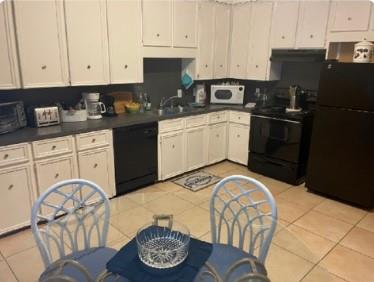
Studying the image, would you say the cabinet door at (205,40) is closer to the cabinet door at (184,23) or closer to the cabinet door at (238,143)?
the cabinet door at (184,23)

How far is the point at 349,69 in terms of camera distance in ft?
10.4

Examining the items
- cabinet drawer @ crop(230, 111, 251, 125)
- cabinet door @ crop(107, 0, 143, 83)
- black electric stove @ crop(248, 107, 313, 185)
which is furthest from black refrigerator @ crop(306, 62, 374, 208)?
cabinet door @ crop(107, 0, 143, 83)

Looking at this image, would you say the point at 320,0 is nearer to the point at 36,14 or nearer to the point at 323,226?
the point at 323,226

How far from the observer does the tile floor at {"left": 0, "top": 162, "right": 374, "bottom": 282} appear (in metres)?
2.35

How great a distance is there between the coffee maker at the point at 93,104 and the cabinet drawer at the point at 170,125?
2.45 ft

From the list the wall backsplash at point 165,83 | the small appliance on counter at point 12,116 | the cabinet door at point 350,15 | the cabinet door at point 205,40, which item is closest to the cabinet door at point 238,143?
the wall backsplash at point 165,83

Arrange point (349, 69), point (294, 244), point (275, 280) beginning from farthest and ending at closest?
point (349, 69), point (294, 244), point (275, 280)

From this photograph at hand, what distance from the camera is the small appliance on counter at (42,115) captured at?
9.89 ft

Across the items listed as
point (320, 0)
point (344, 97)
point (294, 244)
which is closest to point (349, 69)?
point (344, 97)

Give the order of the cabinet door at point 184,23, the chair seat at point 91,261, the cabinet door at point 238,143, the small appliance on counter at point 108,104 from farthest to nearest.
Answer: the cabinet door at point 238,143 < the cabinet door at point 184,23 < the small appliance on counter at point 108,104 < the chair seat at point 91,261

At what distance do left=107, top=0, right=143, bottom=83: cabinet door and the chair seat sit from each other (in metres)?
2.25

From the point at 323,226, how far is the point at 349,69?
168cm

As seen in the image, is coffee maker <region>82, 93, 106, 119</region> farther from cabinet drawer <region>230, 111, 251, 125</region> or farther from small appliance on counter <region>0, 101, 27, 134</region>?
cabinet drawer <region>230, 111, 251, 125</region>

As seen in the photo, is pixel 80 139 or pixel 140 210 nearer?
pixel 140 210
